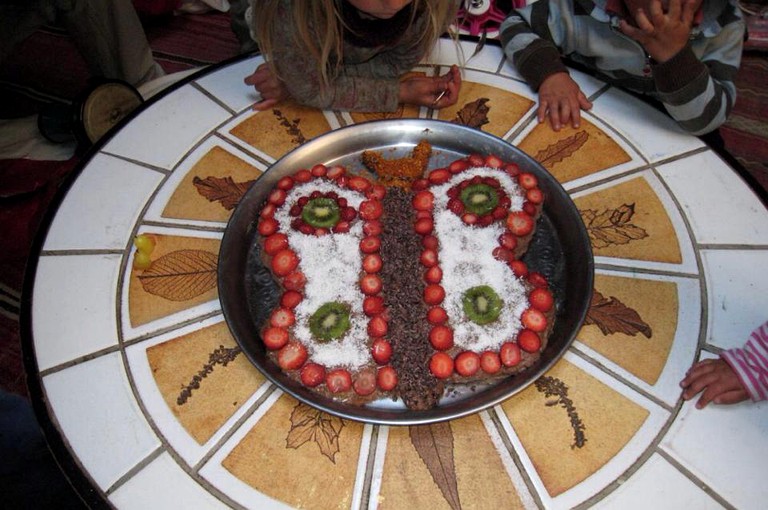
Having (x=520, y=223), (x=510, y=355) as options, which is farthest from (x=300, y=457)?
(x=520, y=223)

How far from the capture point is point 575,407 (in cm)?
87

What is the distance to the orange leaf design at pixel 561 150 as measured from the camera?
4.09 ft

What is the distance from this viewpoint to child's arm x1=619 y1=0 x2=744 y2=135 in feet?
3.52

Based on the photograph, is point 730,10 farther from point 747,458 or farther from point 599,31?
point 747,458

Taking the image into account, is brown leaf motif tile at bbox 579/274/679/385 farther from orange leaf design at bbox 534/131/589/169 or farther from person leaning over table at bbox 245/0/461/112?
person leaning over table at bbox 245/0/461/112

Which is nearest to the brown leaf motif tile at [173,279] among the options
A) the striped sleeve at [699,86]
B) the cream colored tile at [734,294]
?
the cream colored tile at [734,294]

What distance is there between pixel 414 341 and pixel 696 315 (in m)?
0.52

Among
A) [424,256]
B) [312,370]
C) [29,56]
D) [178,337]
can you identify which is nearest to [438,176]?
[424,256]

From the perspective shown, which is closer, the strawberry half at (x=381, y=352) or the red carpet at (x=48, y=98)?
the strawberry half at (x=381, y=352)

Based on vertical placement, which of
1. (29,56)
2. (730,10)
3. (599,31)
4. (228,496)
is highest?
(730,10)

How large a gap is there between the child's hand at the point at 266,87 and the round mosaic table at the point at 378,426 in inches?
3.8

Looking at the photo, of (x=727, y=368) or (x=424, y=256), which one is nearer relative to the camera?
(x=727, y=368)

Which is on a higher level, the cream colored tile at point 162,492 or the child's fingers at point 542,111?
the child's fingers at point 542,111

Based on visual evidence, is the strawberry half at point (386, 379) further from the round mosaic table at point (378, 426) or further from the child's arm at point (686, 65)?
the child's arm at point (686, 65)
